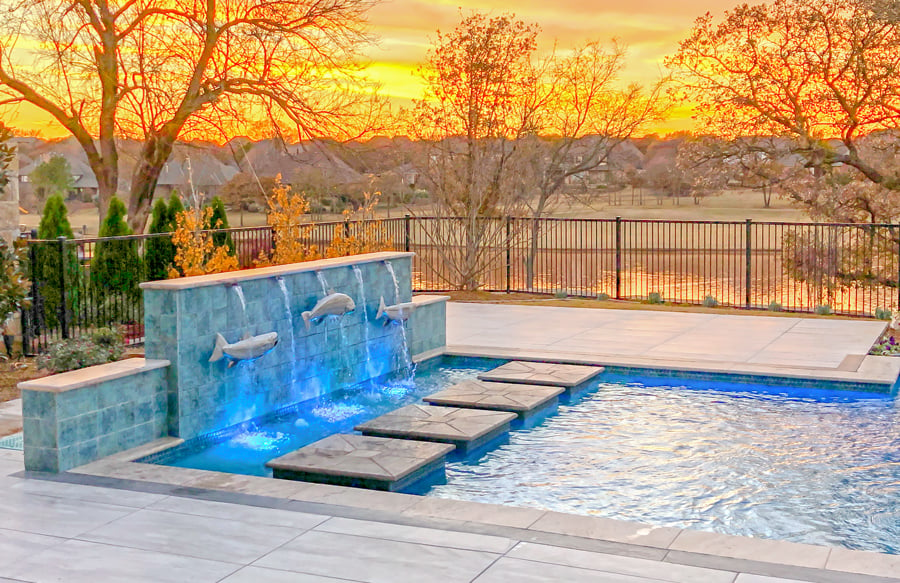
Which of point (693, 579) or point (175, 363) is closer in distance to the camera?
point (693, 579)

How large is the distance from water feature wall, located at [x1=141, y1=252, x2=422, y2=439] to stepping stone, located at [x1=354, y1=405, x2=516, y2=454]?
112cm

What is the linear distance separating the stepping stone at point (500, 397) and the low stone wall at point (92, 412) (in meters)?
2.72

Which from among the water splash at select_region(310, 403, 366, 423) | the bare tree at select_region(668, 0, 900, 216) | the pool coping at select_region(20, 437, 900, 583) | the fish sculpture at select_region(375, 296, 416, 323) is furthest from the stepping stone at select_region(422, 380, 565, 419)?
the bare tree at select_region(668, 0, 900, 216)

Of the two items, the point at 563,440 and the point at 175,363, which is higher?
the point at 175,363

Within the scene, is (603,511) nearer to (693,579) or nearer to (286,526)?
(693,579)

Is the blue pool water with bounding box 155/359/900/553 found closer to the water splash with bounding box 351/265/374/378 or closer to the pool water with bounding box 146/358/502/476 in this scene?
the pool water with bounding box 146/358/502/476

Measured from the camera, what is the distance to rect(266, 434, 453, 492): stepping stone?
21.4 ft

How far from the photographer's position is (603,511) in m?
6.18

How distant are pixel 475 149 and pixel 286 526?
1561 cm

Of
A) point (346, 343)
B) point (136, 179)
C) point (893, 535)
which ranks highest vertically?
point (136, 179)

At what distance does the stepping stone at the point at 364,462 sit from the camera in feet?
21.4

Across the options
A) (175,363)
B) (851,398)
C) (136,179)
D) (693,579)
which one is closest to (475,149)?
(136,179)

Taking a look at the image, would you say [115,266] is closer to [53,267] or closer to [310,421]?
[53,267]

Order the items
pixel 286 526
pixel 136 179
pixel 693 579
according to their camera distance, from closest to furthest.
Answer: pixel 693 579 → pixel 286 526 → pixel 136 179
